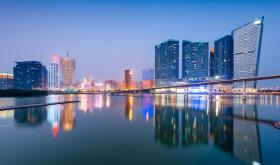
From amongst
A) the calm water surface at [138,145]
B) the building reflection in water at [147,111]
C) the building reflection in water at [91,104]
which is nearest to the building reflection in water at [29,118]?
the calm water surface at [138,145]

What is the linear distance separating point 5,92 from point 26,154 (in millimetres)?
111559

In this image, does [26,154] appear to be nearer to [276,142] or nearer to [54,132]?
[54,132]

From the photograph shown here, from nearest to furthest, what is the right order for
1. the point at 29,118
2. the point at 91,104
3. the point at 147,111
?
the point at 29,118 < the point at 147,111 < the point at 91,104

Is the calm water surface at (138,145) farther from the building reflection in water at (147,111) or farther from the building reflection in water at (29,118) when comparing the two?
the building reflection in water at (147,111)

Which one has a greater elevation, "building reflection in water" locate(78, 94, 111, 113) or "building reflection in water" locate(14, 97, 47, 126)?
"building reflection in water" locate(14, 97, 47, 126)

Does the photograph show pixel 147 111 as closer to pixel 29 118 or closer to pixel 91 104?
pixel 29 118

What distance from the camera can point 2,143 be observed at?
59.1 ft

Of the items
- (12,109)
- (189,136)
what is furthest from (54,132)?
(12,109)

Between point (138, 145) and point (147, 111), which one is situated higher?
point (138, 145)

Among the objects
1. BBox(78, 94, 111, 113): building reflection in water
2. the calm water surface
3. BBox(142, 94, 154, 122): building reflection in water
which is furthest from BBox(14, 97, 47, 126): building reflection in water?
BBox(142, 94, 154, 122): building reflection in water

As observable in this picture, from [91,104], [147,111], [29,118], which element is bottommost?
[91,104]

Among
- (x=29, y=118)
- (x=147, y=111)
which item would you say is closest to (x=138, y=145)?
(x=29, y=118)

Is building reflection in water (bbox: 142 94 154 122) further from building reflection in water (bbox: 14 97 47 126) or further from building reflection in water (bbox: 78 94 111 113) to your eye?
building reflection in water (bbox: 14 97 47 126)

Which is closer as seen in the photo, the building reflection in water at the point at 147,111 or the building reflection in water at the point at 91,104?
the building reflection in water at the point at 147,111
